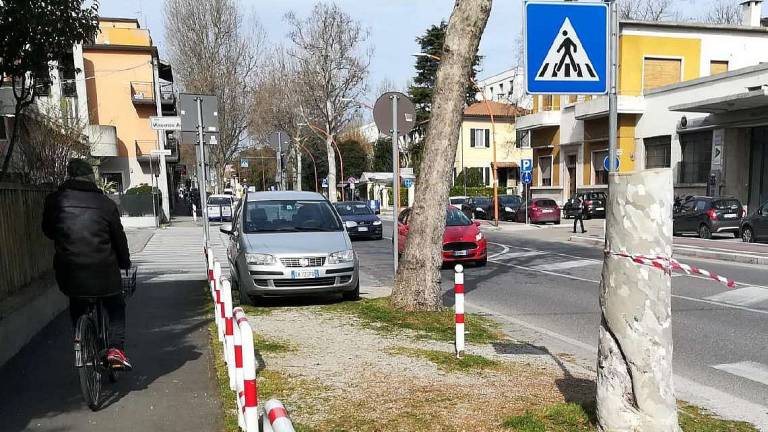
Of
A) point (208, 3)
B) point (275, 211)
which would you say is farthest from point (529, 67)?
point (208, 3)

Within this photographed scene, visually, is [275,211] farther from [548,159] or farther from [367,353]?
[548,159]

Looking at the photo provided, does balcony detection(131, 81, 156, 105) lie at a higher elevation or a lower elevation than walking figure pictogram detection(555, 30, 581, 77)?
higher

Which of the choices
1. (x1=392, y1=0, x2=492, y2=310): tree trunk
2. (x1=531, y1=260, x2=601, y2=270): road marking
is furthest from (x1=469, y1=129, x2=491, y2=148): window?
(x1=392, y1=0, x2=492, y2=310): tree trunk

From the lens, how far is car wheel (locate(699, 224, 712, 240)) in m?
21.0

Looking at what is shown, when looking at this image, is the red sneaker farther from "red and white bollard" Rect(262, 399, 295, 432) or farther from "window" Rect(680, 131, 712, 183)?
"window" Rect(680, 131, 712, 183)

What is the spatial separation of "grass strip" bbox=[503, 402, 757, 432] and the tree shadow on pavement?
279cm

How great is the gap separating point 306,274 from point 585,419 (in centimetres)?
510

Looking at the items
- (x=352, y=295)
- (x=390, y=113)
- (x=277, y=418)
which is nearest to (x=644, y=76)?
(x=390, y=113)

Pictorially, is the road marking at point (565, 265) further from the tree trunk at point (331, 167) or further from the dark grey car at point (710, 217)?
the tree trunk at point (331, 167)

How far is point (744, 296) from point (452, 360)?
6898mm

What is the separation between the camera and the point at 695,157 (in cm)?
2977

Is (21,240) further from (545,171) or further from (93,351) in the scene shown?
(545,171)

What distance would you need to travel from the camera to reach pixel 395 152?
9109 mm

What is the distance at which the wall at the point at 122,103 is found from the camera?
3656cm
